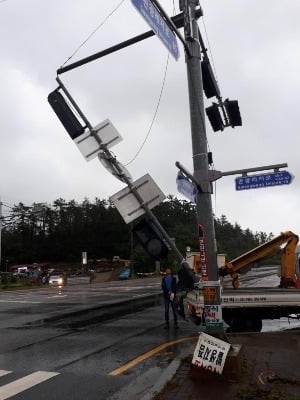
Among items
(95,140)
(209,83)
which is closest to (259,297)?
(209,83)

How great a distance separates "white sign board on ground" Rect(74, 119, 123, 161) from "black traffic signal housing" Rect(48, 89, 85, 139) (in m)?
0.14

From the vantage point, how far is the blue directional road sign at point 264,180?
24.4ft

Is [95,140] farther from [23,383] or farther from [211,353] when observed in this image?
[23,383]

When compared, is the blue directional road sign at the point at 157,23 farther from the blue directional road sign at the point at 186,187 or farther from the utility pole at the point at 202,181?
the blue directional road sign at the point at 186,187

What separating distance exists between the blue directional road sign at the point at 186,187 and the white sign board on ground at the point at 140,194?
0.36m

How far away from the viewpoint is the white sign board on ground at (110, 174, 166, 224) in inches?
280

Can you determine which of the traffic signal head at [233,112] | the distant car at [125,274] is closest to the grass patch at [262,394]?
the traffic signal head at [233,112]

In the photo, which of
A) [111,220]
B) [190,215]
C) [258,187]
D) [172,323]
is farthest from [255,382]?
[190,215]

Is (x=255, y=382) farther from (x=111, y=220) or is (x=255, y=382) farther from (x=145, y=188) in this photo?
(x=111, y=220)

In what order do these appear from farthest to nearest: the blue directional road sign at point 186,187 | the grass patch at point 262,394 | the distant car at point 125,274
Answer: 1. the distant car at point 125,274
2. the blue directional road sign at point 186,187
3. the grass patch at point 262,394

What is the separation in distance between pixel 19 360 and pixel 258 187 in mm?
5704

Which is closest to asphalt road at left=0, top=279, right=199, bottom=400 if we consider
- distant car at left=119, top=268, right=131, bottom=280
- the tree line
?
distant car at left=119, top=268, right=131, bottom=280

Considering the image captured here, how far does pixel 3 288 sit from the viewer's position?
3816 centimetres

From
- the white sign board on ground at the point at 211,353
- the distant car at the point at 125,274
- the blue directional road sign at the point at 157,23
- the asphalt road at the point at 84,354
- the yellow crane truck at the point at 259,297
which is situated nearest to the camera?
→ the blue directional road sign at the point at 157,23
